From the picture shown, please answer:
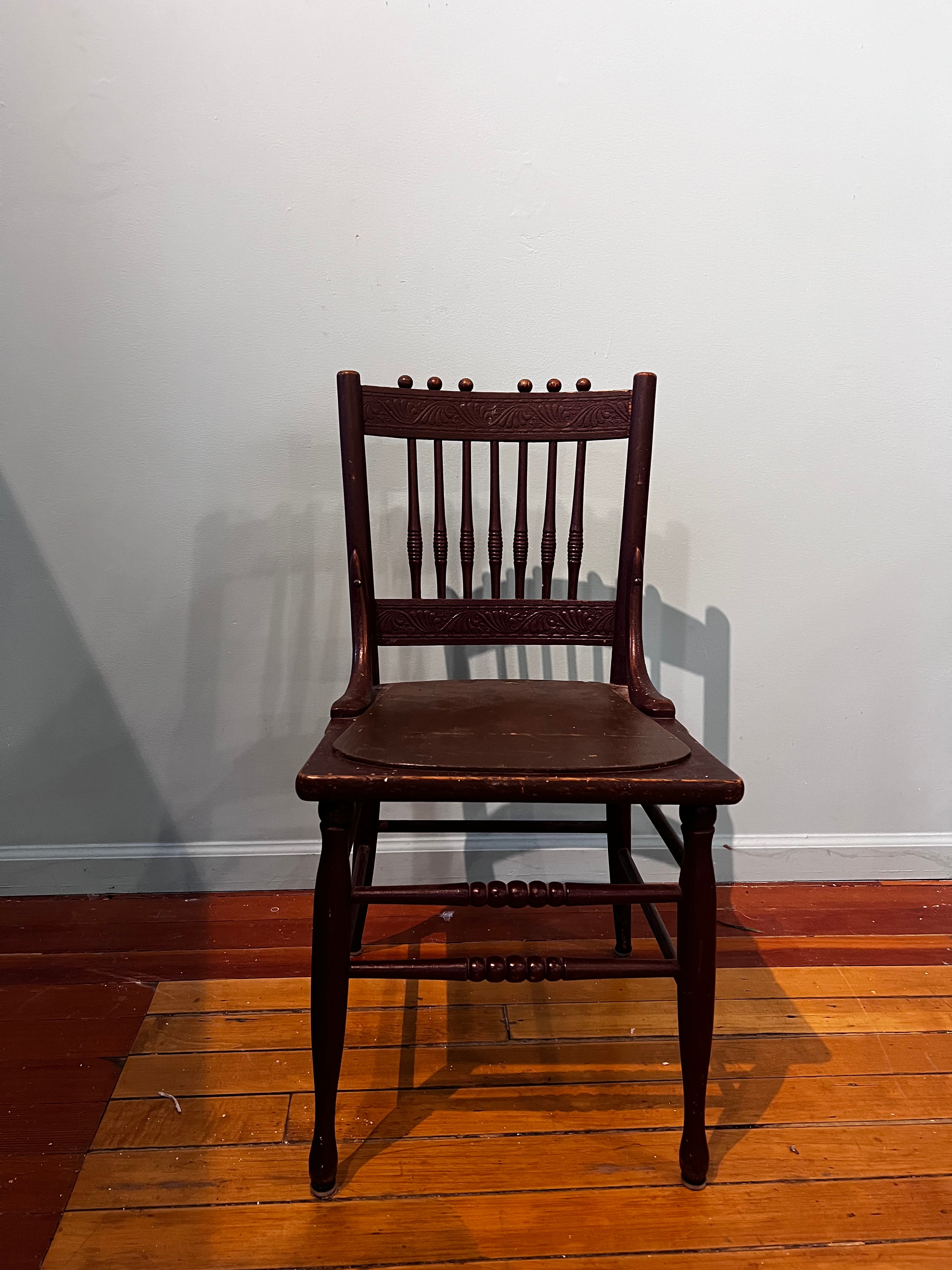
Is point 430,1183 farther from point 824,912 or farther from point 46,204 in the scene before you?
point 46,204

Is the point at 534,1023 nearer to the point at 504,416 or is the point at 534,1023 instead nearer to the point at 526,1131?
the point at 526,1131

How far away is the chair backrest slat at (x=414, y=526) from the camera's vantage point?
1.29 meters

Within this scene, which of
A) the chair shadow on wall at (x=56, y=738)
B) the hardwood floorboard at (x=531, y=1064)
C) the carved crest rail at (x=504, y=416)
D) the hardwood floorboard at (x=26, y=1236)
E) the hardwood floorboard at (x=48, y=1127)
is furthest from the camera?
the chair shadow on wall at (x=56, y=738)

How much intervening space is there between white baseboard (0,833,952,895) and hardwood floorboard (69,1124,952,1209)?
2.21ft

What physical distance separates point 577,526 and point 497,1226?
98 cm

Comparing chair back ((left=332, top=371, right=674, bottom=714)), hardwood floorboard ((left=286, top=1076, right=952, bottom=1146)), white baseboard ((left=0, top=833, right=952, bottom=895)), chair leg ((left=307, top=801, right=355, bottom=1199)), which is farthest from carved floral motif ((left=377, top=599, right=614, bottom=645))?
hardwood floorboard ((left=286, top=1076, right=952, bottom=1146))

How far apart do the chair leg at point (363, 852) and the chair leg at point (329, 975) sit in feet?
0.62

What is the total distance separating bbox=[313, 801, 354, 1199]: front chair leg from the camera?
→ 95cm

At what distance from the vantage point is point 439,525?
1310 mm

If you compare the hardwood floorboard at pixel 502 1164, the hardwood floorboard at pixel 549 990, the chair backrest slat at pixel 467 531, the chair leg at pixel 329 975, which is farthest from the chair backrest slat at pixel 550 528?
the hardwood floorboard at pixel 502 1164

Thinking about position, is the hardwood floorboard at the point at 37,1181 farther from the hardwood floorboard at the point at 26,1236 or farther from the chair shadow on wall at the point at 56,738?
the chair shadow on wall at the point at 56,738

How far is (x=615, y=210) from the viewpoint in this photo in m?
1.52

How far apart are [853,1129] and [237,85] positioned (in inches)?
77.8

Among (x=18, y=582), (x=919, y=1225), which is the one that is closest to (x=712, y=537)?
(x=919, y=1225)
